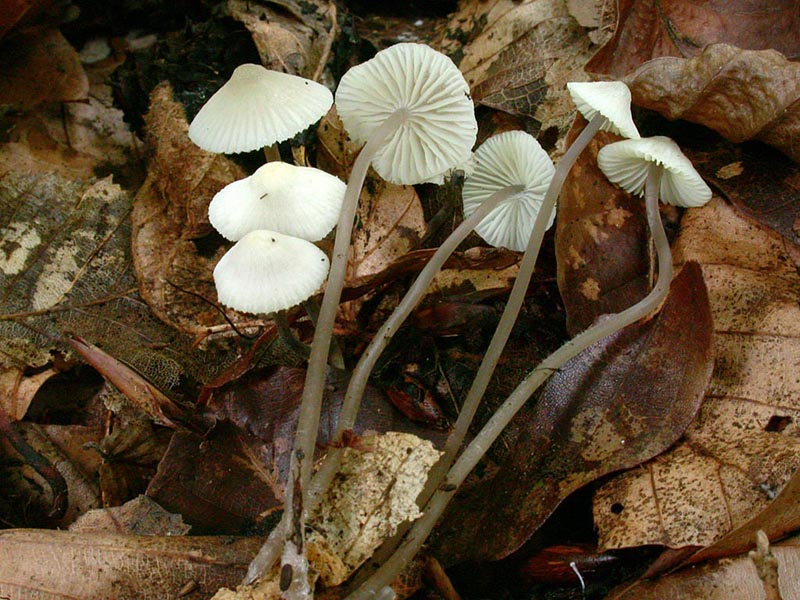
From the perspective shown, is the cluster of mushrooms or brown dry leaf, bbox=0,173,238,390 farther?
brown dry leaf, bbox=0,173,238,390

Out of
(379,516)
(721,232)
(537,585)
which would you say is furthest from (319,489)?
(721,232)

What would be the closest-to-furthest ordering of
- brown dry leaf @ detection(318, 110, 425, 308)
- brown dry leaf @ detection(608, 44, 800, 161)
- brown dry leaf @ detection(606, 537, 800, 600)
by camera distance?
1. brown dry leaf @ detection(606, 537, 800, 600)
2. brown dry leaf @ detection(608, 44, 800, 161)
3. brown dry leaf @ detection(318, 110, 425, 308)

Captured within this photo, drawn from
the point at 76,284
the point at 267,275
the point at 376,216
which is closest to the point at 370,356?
the point at 267,275

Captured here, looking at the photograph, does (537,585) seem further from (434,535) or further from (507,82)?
(507,82)

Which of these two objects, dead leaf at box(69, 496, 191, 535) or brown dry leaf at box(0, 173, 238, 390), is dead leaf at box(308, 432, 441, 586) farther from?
brown dry leaf at box(0, 173, 238, 390)

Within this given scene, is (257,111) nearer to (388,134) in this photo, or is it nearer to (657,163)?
(388,134)

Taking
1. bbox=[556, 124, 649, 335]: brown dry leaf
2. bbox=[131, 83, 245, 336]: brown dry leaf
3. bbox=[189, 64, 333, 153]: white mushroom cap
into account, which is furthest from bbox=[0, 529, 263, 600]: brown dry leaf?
bbox=[556, 124, 649, 335]: brown dry leaf

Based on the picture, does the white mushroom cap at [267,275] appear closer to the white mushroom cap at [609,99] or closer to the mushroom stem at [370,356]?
the mushroom stem at [370,356]
